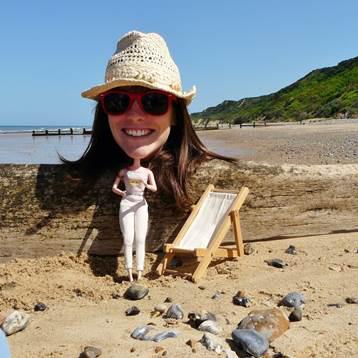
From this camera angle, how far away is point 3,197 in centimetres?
486

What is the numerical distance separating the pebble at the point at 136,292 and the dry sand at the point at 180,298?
5 centimetres

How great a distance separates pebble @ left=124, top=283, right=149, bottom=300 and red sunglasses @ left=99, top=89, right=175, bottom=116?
157 centimetres

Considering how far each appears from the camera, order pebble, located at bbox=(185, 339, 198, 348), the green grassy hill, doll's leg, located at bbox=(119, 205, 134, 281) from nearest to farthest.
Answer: pebble, located at bbox=(185, 339, 198, 348), doll's leg, located at bbox=(119, 205, 134, 281), the green grassy hill

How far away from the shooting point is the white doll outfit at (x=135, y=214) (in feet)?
14.5

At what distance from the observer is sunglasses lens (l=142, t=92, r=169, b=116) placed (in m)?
4.49

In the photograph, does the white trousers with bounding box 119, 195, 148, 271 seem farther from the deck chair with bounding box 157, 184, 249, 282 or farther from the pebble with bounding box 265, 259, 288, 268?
the pebble with bounding box 265, 259, 288, 268

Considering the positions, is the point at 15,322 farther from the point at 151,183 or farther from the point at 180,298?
the point at 151,183

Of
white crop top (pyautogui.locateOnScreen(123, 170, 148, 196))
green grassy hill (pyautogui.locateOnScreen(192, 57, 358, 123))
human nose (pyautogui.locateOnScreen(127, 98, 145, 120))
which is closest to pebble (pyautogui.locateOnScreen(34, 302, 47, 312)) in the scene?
white crop top (pyautogui.locateOnScreen(123, 170, 148, 196))

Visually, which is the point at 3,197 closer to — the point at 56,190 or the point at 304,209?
the point at 56,190

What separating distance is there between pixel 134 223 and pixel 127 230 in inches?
3.7

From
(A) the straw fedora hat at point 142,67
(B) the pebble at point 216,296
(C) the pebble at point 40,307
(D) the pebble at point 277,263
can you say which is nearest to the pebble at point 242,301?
(B) the pebble at point 216,296

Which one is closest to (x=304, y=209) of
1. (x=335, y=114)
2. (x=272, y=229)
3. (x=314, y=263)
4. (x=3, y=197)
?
(x=272, y=229)

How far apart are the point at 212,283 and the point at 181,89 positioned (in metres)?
1.86

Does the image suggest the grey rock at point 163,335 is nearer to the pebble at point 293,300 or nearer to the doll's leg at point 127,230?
the pebble at point 293,300
